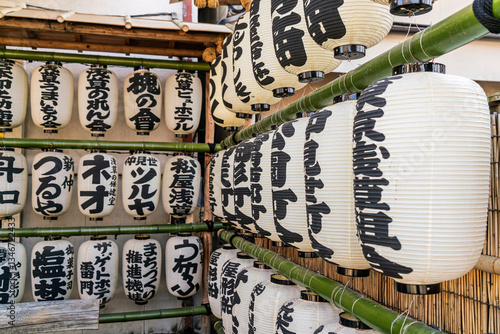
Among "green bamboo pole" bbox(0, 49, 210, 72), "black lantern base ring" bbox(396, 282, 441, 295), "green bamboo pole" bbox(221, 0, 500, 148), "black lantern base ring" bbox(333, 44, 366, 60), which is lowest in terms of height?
"black lantern base ring" bbox(396, 282, 441, 295)

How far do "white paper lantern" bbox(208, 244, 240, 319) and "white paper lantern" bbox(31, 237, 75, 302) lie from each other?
1.98 meters

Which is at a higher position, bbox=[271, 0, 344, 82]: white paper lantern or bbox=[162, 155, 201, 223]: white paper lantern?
bbox=[271, 0, 344, 82]: white paper lantern

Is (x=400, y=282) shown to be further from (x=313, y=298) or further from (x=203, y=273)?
(x=203, y=273)

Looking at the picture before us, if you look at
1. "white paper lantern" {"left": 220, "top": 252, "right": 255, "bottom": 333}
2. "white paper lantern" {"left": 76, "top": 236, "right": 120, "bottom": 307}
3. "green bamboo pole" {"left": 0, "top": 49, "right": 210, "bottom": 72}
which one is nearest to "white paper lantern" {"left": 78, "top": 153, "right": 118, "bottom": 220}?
"white paper lantern" {"left": 76, "top": 236, "right": 120, "bottom": 307}

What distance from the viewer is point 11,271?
5320 mm

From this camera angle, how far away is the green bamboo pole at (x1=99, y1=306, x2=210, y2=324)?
568 cm

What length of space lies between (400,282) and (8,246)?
5146 millimetres

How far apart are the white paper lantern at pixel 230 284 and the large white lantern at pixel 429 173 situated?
90.2 inches

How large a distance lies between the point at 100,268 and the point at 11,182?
153 centimetres

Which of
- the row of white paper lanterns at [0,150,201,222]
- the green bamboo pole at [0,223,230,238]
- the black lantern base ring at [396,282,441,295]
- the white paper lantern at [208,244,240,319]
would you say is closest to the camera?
the black lantern base ring at [396,282,441,295]

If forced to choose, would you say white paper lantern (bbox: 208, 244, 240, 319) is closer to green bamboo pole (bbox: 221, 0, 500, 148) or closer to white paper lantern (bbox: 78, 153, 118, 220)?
white paper lantern (bbox: 78, 153, 118, 220)

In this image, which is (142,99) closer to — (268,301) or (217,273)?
(217,273)

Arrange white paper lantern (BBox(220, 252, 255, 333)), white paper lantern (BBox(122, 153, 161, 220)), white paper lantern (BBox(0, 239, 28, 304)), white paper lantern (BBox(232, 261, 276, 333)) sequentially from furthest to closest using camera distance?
white paper lantern (BBox(122, 153, 161, 220)), white paper lantern (BBox(0, 239, 28, 304)), white paper lantern (BBox(220, 252, 255, 333)), white paper lantern (BBox(232, 261, 276, 333))

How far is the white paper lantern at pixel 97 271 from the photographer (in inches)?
216
